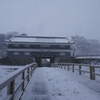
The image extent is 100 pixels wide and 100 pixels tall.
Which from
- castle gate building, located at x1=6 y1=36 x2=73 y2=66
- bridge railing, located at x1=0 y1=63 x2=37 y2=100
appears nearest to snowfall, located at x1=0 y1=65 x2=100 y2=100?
Result: bridge railing, located at x1=0 y1=63 x2=37 y2=100

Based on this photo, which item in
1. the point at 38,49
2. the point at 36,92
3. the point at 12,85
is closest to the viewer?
the point at 12,85

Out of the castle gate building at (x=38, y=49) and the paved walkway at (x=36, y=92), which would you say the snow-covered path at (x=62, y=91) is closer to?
the paved walkway at (x=36, y=92)

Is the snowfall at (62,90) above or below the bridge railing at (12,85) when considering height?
below

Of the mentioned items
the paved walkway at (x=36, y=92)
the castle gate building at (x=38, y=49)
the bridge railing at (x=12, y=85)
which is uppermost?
the castle gate building at (x=38, y=49)

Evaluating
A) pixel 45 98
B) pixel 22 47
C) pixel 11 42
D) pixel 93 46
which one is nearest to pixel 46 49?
pixel 22 47

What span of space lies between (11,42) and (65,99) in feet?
133

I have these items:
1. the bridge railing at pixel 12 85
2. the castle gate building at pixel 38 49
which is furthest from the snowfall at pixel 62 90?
the castle gate building at pixel 38 49

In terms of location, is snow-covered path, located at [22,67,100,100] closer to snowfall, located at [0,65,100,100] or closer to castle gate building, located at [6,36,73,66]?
snowfall, located at [0,65,100,100]

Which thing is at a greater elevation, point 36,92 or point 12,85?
point 12,85

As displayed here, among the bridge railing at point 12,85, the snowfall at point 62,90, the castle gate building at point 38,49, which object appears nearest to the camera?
the bridge railing at point 12,85

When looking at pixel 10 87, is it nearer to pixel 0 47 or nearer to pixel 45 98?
pixel 45 98

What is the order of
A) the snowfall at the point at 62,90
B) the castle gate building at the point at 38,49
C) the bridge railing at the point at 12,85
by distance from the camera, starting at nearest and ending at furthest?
1. the bridge railing at the point at 12,85
2. the snowfall at the point at 62,90
3. the castle gate building at the point at 38,49

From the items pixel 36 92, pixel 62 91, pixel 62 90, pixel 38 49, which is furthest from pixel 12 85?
pixel 38 49

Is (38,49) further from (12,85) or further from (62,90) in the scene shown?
(12,85)
